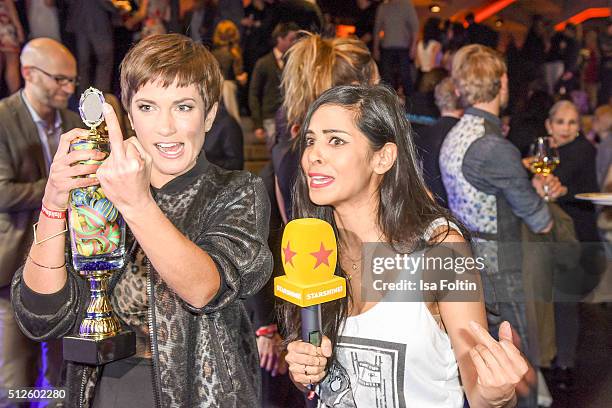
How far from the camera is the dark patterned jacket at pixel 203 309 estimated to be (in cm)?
117

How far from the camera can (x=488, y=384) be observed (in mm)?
1063

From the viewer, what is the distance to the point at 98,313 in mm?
1137

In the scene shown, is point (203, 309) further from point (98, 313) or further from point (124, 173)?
point (124, 173)

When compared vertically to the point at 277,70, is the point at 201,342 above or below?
below

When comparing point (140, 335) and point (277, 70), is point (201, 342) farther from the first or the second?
point (277, 70)

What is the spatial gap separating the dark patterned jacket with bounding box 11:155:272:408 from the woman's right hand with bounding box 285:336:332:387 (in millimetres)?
111

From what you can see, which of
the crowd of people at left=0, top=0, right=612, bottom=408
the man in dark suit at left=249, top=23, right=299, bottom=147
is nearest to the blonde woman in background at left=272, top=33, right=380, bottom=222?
the crowd of people at left=0, top=0, right=612, bottom=408

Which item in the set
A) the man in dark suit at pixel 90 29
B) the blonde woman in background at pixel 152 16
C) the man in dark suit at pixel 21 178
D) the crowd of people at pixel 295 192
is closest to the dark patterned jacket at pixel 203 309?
the crowd of people at pixel 295 192

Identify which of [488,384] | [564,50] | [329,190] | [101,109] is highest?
[564,50]

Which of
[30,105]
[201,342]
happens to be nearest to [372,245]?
[201,342]

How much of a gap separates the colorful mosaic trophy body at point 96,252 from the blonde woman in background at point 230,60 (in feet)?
6.70

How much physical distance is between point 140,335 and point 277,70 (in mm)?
2307

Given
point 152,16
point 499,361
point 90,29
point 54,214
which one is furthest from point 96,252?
point 152,16

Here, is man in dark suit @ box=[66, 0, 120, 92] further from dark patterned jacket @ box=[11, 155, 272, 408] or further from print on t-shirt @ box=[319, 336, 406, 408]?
print on t-shirt @ box=[319, 336, 406, 408]
